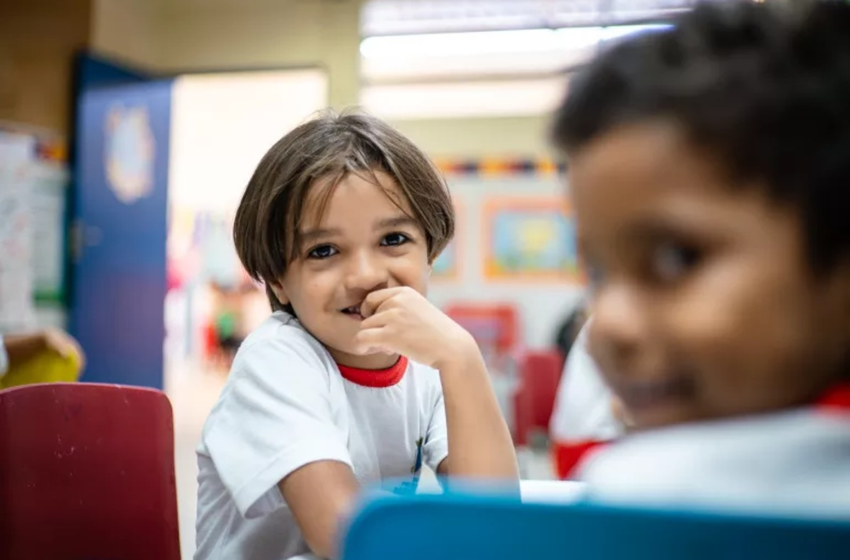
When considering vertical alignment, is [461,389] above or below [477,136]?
below

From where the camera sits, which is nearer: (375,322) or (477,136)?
(375,322)

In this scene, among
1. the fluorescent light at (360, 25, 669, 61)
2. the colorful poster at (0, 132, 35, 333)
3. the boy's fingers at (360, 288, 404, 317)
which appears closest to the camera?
the boy's fingers at (360, 288, 404, 317)

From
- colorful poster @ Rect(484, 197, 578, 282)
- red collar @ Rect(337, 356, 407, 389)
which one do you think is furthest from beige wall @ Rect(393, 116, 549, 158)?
red collar @ Rect(337, 356, 407, 389)

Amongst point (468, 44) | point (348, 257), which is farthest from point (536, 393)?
point (468, 44)

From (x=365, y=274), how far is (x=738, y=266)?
0.55 meters

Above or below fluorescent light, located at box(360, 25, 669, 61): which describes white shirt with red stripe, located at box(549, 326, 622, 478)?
below

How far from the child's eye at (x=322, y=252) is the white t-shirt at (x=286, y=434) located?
0.30 ft

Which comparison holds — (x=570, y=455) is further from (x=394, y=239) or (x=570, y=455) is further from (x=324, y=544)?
(x=324, y=544)

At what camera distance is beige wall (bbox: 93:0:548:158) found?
5348 millimetres

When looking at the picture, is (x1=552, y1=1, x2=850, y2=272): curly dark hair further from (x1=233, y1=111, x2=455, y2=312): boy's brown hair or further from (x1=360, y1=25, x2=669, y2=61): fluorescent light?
(x1=360, y1=25, x2=669, y2=61): fluorescent light

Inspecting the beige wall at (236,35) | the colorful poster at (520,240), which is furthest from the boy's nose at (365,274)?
the colorful poster at (520,240)

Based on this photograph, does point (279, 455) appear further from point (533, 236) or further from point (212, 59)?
point (533, 236)

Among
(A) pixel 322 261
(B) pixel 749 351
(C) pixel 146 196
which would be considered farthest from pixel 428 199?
(C) pixel 146 196

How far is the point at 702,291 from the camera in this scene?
1.17 ft
